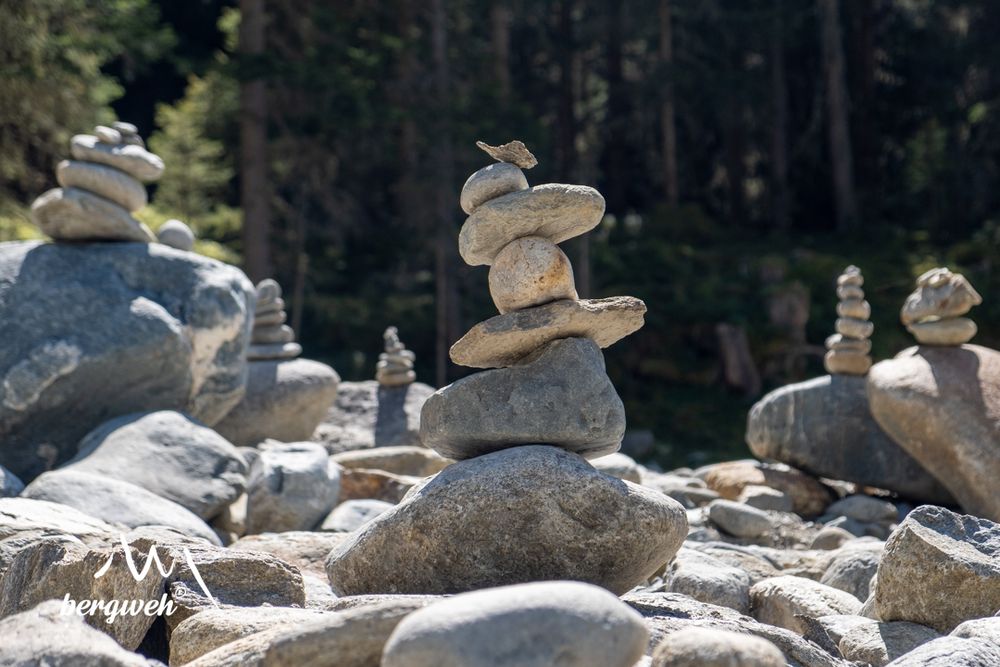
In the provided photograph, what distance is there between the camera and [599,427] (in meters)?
5.03

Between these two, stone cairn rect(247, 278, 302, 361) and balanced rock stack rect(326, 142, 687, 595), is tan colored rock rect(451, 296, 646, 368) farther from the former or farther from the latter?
stone cairn rect(247, 278, 302, 361)

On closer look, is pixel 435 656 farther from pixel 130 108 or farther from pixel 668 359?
pixel 130 108

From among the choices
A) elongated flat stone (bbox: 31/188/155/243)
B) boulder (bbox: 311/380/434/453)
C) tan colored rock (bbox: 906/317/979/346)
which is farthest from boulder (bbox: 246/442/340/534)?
tan colored rock (bbox: 906/317/979/346)

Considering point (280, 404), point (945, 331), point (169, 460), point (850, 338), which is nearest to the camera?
point (169, 460)

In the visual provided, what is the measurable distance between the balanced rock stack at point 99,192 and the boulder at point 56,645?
5642 mm

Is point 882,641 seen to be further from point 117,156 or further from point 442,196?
point 442,196

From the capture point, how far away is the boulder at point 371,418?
37.7ft

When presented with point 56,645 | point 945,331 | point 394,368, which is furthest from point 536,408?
point 394,368

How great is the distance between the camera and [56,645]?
3201 millimetres

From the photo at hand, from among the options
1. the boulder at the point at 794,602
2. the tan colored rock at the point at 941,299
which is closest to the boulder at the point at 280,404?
the tan colored rock at the point at 941,299

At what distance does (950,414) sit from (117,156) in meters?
6.49

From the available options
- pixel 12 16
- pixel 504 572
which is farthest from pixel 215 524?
pixel 12 16

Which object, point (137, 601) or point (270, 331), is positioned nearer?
point (137, 601)

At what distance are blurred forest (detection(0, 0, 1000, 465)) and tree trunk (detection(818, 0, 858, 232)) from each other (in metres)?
0.07
